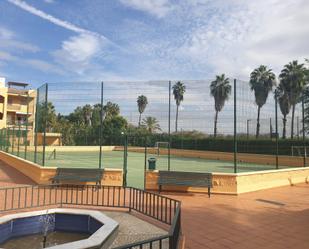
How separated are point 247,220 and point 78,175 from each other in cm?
667

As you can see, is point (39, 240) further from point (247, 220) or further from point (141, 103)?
point (141, 103)

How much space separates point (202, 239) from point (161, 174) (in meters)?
5.36

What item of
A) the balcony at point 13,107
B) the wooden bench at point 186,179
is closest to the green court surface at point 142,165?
the wooden bench at point 186,179

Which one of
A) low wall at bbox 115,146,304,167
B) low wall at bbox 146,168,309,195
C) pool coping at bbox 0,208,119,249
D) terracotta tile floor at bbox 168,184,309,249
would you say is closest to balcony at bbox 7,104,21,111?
low wall at bbox 115,146,304,167

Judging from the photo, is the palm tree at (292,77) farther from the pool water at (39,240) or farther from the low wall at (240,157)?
the pool water at (39,240)

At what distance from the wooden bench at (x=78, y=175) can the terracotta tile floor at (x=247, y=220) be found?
3.04m

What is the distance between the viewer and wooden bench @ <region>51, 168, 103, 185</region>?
11.4 metres

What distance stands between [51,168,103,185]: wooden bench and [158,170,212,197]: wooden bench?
7.95 ft

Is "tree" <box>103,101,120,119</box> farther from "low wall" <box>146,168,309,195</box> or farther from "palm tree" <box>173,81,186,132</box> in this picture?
"low wall" <box>146,168,309,195</box>

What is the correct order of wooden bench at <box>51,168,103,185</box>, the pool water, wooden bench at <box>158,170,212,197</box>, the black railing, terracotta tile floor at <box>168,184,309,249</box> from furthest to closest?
wooden bench at <box>51,168,103,185</box> < wooden bench at <box>158,170,212,197</box> < the black railing < terracotta tile floor at <box>168,184,309,249</box> < the pool water

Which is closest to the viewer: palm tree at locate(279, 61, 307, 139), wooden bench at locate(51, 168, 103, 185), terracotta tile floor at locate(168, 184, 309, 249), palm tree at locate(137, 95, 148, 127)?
terracotta tile floor at locate(168, 184, 309, 249)

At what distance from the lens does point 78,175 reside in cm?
1159

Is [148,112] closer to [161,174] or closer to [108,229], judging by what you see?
[161,174]

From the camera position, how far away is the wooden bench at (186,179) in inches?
422
